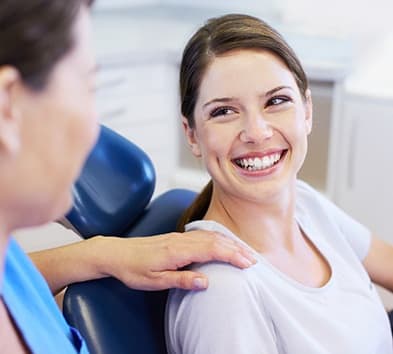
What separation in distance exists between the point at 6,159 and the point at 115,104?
6.61 feet

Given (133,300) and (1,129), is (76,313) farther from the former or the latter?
(1,129)

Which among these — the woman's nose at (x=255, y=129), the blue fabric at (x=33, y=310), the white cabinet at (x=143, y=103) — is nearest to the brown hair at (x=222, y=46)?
the woman's nose at (x=255, y=129)

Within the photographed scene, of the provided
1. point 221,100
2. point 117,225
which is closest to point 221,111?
point 221,100

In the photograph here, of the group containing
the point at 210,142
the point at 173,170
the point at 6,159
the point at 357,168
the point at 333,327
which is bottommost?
the point at 173,170

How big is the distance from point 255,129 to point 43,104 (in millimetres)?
576

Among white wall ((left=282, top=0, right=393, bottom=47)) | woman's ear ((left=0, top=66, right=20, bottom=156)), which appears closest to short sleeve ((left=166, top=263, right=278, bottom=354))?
woman's ear ((left=0, top=66, right=20, bottom=156))

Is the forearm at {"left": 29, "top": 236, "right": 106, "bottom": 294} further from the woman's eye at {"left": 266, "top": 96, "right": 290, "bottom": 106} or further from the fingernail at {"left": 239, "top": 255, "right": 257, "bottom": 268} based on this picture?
the woman's eye at {"left": 266, "top": 96, "right": 290, "bottom": 106}

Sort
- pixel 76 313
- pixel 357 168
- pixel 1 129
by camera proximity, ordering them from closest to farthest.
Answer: pixel 1 129, pixel 76 313, pixel 357 168

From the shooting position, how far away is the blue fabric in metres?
0.95

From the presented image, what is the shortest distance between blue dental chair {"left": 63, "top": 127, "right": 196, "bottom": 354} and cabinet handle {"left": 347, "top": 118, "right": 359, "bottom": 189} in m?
1.00

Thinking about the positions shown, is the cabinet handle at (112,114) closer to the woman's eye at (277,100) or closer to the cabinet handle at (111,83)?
the cabinet handle at (111,83)

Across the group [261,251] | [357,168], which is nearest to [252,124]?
[261,251]

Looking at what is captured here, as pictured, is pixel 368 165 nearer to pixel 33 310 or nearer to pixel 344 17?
pixel 344 17

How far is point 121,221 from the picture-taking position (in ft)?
4.42
